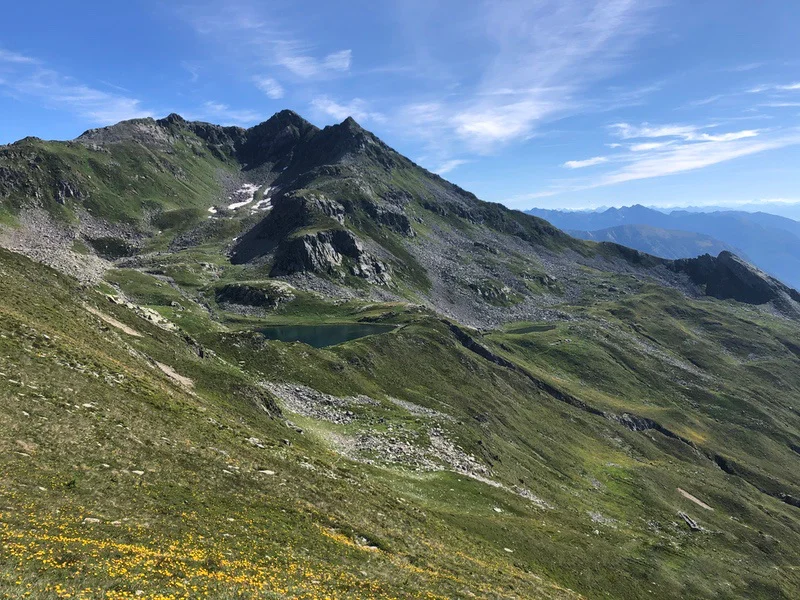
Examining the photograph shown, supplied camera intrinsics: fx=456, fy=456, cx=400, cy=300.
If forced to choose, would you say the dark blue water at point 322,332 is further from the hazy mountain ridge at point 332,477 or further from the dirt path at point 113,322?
the dirt path at point 113,322

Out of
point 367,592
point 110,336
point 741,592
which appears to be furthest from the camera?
point 741,592

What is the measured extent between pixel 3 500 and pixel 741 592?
255ft

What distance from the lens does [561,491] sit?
252ft

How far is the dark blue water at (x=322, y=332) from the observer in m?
140

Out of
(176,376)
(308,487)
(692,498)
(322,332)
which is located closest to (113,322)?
(176,376)

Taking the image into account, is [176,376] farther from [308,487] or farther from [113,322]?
[308,487]

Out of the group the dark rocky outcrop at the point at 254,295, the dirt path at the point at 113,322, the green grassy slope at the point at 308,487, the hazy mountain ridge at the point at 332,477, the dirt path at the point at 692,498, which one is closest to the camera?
the green grassy slope at the point at 308,487

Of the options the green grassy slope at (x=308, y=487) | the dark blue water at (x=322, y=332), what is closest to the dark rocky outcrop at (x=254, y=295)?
the dark blue water at (x=322, y=332)

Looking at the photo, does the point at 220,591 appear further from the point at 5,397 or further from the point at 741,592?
A: the point at 741,592

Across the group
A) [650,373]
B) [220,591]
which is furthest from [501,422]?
[650,373]

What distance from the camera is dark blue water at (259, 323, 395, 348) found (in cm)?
14038

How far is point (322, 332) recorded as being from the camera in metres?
154

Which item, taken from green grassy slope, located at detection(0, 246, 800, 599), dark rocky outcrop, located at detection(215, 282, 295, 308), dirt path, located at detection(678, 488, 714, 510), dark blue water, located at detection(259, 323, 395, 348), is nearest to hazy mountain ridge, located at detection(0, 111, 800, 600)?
green grassy slope, located at detection(0, 246, 800, 599)

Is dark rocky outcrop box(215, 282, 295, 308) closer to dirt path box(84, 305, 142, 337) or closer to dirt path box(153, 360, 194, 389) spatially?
dirt path box(84, 305, 142, 337)
